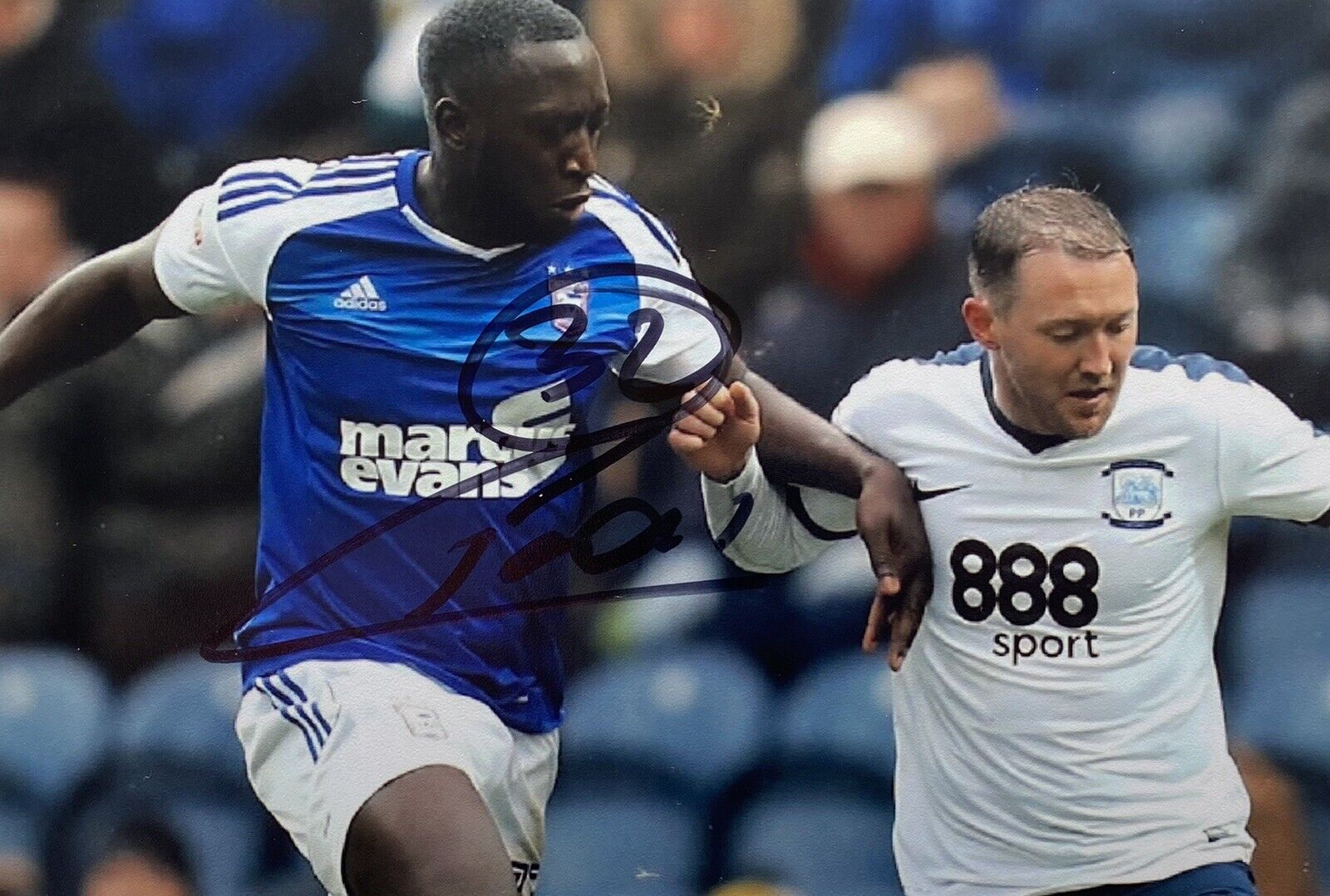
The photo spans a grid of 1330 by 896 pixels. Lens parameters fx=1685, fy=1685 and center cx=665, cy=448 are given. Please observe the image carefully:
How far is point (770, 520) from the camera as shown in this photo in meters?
3.24

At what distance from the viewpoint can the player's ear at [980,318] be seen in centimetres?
319

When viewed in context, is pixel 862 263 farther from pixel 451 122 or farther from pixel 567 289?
pixel 451 122

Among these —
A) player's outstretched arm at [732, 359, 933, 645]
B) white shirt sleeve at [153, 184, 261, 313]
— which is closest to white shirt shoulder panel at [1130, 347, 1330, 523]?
player's outstretched arm at [732, 359, 933, 645]

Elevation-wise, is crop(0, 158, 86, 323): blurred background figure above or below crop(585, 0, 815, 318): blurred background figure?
below

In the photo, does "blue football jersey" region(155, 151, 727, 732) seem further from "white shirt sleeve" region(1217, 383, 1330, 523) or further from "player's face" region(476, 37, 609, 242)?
"white shirt sleeve" region(1217, 383, 1330, 523)

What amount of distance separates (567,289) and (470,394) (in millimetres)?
271

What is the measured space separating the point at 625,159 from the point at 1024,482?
974 mm

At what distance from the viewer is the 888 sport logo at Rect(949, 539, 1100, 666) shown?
3.13 meters

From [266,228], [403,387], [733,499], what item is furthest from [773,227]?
[266,228]

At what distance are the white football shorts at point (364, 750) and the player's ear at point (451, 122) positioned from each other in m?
0.99

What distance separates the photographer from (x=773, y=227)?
3.24 meters

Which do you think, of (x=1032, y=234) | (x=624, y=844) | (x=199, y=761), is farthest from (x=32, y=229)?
(x=1032, y=234)

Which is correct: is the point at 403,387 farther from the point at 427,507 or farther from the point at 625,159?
the point at 625,159
